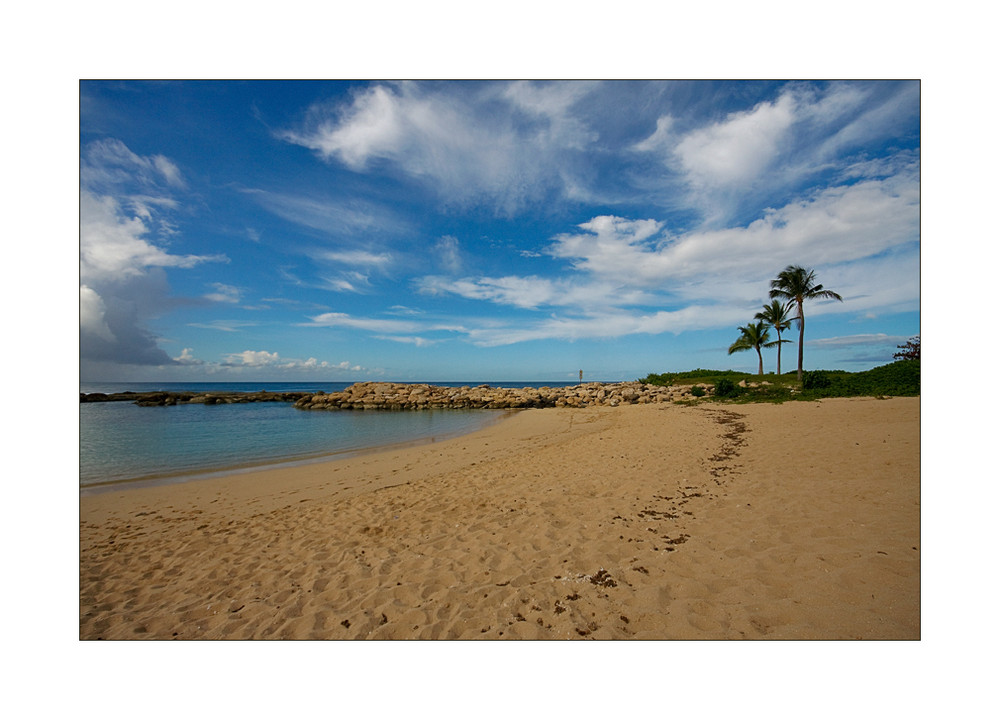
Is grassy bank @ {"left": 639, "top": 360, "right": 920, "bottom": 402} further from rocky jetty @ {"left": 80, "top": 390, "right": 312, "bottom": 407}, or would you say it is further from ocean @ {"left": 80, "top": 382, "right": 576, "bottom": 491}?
rocky jetty @ {"left": 80, "top": 390, "right": 312, "bottom": 407}

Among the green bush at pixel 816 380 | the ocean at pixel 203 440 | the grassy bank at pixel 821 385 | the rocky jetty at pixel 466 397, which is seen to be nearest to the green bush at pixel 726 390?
the grassy bank at pixel 821 385

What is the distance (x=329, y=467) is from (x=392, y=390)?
25634 millimetres

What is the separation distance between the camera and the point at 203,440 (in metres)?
14.2

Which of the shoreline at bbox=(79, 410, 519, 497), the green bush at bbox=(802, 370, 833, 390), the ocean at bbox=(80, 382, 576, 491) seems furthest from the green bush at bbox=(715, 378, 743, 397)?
the shoreline at bbox=(79, 410, 519, 497)

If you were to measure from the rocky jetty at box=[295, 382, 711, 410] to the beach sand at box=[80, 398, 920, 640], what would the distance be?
21.7 metres

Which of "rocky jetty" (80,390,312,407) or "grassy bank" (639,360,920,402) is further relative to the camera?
"rocky jetty" (80,390,312,407)

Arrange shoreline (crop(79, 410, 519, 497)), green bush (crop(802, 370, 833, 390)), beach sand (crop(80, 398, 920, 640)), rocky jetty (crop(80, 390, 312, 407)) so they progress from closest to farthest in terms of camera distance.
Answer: beach sand (crop(80, 398, 920, 640))
shoreline (crop(79, 410, 519, 497))
green bush (crop(802, 370, 833, 390))
rocky jetty (crop(80, 390, 312, 407))

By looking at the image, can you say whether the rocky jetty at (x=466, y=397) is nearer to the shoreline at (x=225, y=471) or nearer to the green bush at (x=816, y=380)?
the green bush at (x=816, y=380)

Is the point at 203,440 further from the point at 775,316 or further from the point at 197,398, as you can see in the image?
the point at 775,316

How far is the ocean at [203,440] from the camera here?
9.49 m

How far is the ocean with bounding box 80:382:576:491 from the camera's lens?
374 inches

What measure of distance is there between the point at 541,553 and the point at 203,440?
15841mm
